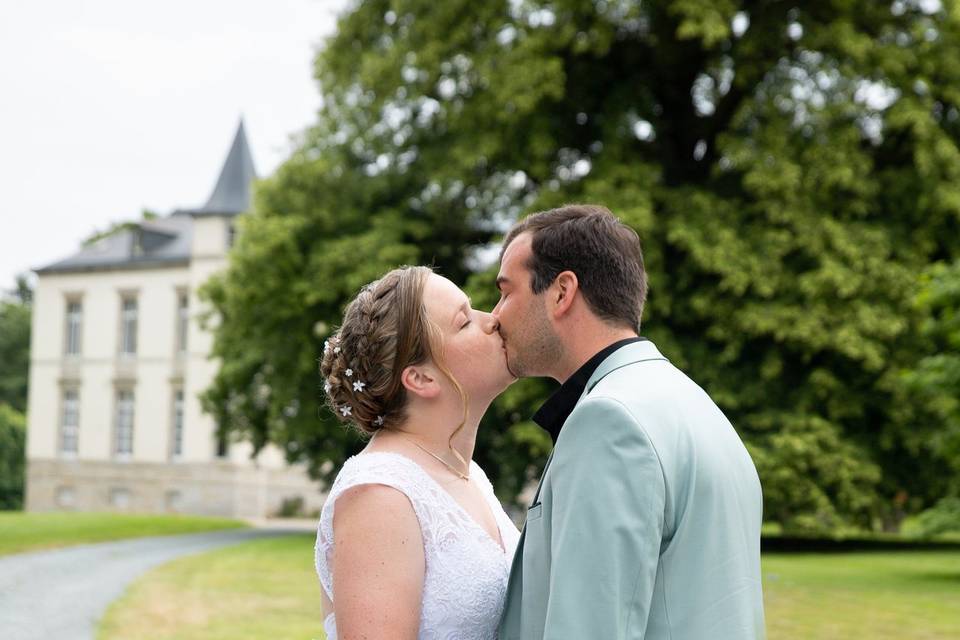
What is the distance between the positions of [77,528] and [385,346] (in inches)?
1017

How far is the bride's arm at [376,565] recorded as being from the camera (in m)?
2.89

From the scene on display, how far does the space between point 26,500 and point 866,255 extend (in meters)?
42.6

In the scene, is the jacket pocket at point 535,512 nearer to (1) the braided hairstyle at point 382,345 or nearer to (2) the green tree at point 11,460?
(1) the braided hairstyle at point 382,345

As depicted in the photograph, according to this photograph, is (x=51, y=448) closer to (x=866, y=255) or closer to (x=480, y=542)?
(x=866, y=255)

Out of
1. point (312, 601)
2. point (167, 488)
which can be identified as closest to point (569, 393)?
point (312, 601)

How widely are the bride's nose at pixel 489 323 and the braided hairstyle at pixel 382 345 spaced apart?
0.49ft

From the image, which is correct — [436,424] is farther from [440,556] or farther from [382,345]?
[440,556]

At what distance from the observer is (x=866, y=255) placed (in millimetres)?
19312

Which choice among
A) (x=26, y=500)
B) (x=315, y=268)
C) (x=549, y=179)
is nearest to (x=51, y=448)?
(x=26, y=500)

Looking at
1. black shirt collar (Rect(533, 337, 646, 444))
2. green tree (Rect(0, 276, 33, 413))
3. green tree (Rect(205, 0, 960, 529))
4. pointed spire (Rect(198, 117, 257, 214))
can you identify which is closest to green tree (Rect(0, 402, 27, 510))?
green tree (Rect(0, 276, 33, 413))

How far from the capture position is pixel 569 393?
2.93 meters

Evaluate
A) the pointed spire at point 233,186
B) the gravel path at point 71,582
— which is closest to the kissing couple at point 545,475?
the gravel path at point 71,582

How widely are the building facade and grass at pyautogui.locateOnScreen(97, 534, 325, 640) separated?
2555 cm

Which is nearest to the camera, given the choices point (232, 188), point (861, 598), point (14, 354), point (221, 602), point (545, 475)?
point (545, 475)
